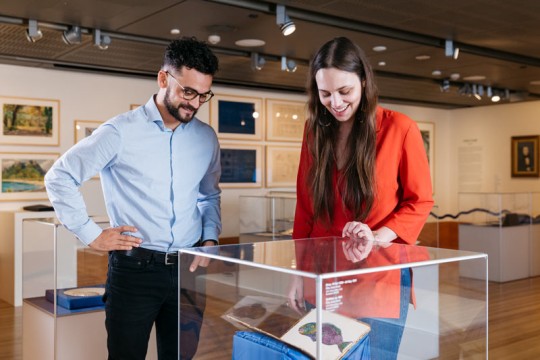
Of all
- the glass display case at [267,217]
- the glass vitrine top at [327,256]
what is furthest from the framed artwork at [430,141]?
the glass vitrine top at [327,256]

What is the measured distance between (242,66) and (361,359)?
7651 mm

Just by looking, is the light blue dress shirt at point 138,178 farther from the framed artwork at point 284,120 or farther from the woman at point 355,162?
the framed artwork at point 284,120

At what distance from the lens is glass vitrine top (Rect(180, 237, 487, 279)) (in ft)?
4.09

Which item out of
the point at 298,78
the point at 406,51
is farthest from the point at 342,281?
the point at 298,78

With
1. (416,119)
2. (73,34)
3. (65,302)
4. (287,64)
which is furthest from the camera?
(416,119)

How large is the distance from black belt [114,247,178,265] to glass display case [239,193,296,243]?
4.67 m

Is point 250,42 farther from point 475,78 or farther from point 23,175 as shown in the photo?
point 475,78

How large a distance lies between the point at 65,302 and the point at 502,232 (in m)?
7.17

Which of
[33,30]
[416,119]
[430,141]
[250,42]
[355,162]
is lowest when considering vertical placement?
[355,162]

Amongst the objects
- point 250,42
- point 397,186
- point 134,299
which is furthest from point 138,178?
point 250,42

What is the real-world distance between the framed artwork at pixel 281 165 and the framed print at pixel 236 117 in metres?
0.42

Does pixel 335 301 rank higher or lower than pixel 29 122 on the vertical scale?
lower

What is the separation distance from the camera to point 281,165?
11.1 m

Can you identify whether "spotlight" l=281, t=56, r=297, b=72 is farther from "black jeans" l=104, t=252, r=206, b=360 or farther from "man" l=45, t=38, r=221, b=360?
"black jeans" l=104, t=252, r=206, b=360
